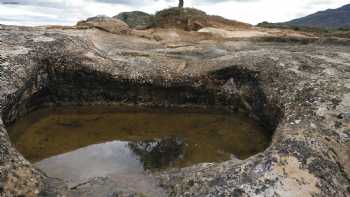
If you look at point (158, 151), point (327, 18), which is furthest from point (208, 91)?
point (327, 18)

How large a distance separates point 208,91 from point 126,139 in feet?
13.2

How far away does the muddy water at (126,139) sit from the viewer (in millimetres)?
10352

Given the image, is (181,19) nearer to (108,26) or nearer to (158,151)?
(108,26)

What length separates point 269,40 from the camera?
66.3ft

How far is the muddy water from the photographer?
10.4 m

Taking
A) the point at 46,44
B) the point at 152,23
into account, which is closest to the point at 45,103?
the point at 46,44

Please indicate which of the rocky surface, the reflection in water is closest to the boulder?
the rocky surface

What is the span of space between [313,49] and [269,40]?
3588 mm

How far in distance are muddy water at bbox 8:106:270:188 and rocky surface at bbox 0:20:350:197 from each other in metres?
0.61

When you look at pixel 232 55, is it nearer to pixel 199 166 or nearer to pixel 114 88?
pixel 114 88

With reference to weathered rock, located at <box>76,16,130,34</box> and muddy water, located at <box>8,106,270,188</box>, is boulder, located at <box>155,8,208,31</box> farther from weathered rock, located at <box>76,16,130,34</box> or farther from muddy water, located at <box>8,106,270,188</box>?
muddy water, located at <box>8,106,270,188</box>

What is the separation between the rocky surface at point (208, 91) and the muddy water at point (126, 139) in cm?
61

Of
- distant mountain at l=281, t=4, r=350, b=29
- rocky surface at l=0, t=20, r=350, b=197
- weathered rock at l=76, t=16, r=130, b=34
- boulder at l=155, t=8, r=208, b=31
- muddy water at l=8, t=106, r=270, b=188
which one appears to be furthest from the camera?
distant mountain at l=281, t=4, r=350, b=29

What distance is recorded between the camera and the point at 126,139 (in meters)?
12.1
